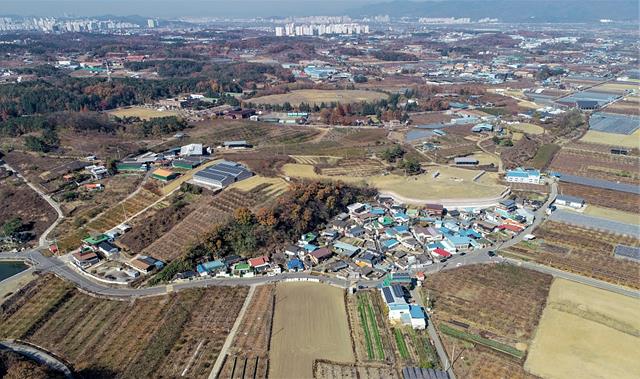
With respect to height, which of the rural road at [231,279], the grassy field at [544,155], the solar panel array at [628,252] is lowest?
the rural road at [231,279]

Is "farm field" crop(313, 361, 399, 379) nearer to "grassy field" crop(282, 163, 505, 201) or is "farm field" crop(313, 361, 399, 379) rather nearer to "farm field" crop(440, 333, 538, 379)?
"farm field" crop(440, 333, 538, 379)

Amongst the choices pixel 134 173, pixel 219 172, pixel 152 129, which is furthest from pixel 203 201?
pixel 152 129

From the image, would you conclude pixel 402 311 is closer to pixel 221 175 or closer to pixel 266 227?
pixel 266 227

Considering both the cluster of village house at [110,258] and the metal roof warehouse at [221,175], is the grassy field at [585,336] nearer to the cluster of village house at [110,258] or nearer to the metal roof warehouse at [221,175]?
the cluster of village house at [110,258]

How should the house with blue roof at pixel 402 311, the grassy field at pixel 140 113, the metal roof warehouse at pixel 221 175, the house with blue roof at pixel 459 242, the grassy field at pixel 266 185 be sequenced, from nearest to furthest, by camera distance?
the house with blue roof at pixel 402 311 < the house with blue roof at pixel 459 242 < the grassy field at pixel 266 185 < the metal roof warehouse at pixel 221 175 < the grassy field at pixel 140 113

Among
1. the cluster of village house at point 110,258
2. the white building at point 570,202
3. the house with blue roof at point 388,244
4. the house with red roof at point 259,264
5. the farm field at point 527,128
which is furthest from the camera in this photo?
the farm field at point 527,128

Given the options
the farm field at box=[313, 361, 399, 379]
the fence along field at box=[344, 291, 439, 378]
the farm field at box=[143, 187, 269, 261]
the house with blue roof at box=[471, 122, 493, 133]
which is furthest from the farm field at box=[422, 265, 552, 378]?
the house with blue roof at box=[471, 122, 493, 133]

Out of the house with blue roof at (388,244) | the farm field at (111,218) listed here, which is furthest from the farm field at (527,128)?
the farm field at (111,218)
